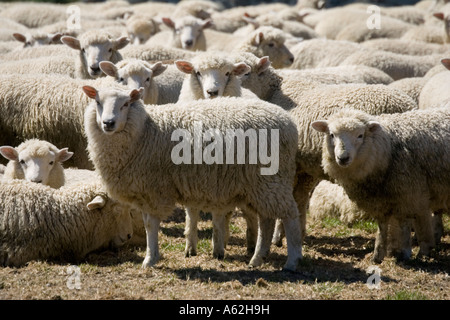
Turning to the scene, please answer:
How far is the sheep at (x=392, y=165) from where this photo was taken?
24.1 ft

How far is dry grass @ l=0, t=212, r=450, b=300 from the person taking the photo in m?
6.41

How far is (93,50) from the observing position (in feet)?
33.7

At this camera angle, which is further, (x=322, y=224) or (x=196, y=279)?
(x=322, y=224)

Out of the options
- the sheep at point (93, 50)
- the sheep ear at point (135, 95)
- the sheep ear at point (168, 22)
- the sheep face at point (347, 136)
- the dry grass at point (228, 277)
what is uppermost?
the sheep ear at point (168, 22)

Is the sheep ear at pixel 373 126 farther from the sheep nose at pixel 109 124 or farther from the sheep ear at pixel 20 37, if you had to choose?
the sheep ear at pixel 20 37

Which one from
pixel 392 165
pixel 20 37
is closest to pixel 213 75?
pixel 392 165

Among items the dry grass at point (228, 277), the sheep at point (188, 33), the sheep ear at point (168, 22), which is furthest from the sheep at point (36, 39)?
the dry grass at point (228, 277)

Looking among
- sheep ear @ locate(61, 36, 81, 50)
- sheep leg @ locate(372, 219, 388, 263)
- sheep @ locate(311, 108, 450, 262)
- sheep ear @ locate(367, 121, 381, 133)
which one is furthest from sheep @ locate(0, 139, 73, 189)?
sheep leg @ locate(372, 219, 388, 263)
